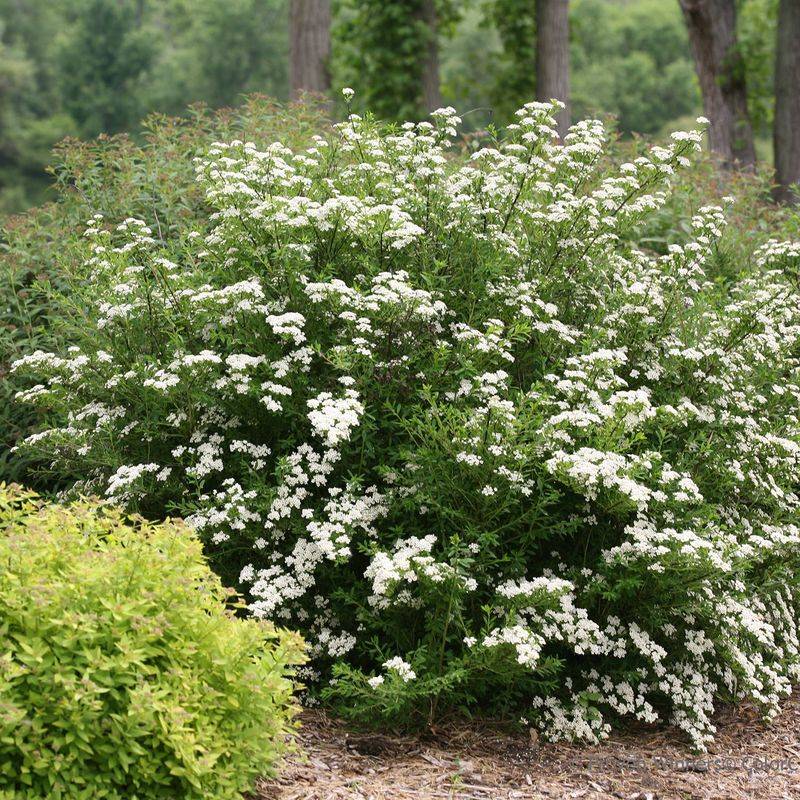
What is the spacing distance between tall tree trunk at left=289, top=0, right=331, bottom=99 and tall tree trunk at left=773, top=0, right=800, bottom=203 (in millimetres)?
5873

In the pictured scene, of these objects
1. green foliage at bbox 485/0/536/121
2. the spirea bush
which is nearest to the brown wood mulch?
the spirea bush

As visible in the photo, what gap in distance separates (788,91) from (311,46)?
6.29 metres

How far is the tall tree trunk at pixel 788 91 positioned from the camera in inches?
470

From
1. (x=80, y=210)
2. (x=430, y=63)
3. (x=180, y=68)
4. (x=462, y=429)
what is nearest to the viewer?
(x=462, y=429)

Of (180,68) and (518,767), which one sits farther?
(180,68)

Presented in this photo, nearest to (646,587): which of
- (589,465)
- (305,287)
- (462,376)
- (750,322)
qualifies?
(589,465)

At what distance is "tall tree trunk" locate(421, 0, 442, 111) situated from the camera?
14.6 m

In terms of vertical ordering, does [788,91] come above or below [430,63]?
below

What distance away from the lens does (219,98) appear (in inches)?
1652

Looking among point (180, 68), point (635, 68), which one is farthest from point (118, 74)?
point (635, 68)

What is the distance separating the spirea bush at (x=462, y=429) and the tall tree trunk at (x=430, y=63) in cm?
946

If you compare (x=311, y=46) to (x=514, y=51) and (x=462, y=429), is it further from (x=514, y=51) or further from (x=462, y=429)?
(x=462, y=429)

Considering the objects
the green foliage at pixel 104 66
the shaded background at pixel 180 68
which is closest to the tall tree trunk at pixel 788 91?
the shaded background at pixel 180 68

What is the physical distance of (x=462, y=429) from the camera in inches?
165
